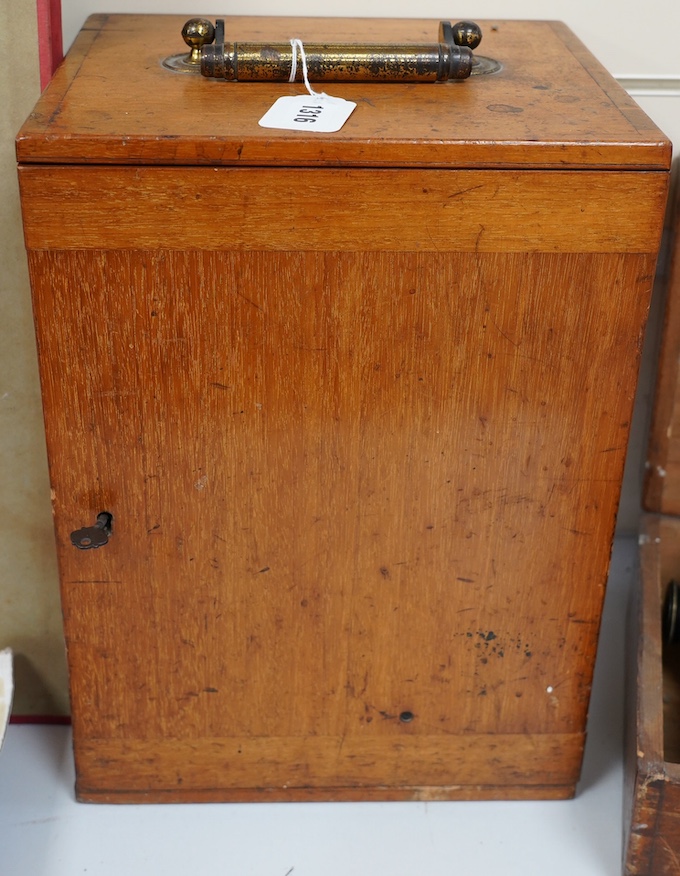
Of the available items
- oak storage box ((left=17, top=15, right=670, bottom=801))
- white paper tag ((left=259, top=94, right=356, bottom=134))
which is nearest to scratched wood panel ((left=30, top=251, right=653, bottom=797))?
oak storage box ((left=17, top=15, right=670, bottom=801))

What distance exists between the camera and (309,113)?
3.26ft

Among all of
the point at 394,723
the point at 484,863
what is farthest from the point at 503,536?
the point at 484,863

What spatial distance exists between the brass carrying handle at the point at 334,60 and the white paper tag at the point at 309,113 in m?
0.05

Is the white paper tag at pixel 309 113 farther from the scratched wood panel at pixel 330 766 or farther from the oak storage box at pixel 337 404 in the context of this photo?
the scratched wood panel at pixel 330 766

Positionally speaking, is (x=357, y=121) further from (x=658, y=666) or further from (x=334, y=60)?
(x=658, y=666)

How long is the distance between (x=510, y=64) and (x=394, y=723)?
28.6 inches

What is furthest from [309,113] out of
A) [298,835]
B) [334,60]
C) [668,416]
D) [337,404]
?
[298,835]

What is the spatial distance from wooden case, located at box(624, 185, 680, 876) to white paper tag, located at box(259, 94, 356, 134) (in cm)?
53

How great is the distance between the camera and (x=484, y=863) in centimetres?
122

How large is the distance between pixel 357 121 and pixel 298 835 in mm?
773

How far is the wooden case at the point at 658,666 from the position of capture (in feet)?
3.65

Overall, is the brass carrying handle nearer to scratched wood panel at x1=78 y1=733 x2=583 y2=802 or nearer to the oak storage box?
the oak storage box

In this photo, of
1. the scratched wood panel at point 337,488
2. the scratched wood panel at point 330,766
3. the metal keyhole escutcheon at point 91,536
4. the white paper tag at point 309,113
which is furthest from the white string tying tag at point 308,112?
the scratched wood panel at point 330,766

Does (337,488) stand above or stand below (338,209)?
below
